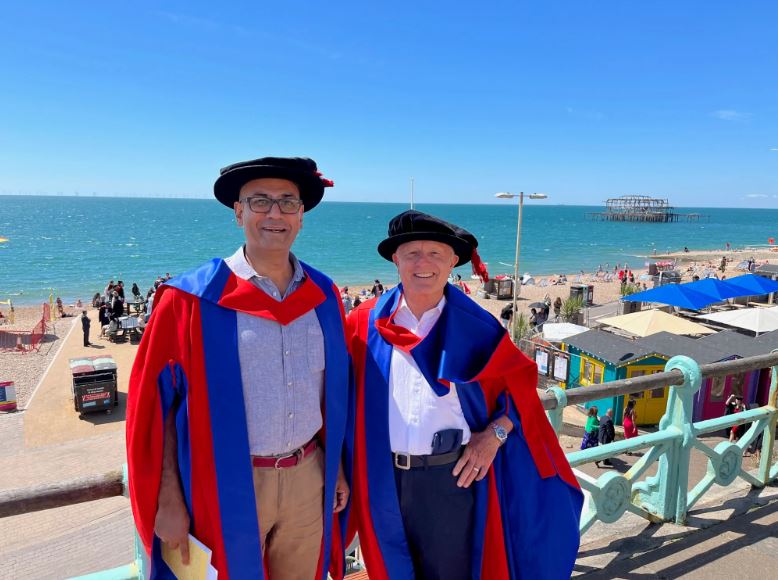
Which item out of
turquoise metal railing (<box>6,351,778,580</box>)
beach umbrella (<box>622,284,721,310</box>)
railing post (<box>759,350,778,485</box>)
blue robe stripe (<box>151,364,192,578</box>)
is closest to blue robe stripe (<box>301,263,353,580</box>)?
blue robe stripe (<box>151,364,192,578</box>)

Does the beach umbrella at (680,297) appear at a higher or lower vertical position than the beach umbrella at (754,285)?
lower

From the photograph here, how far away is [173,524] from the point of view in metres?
1.60

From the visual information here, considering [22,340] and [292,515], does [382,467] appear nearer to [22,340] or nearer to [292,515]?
[292,515]

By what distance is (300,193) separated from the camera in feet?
6.24

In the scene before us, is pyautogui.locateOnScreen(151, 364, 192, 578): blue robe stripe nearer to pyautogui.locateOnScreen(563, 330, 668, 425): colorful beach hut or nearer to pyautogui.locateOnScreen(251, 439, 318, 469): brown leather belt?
pyautogui.locateOnScreen(251, 439, 318, 469): brown leather belt

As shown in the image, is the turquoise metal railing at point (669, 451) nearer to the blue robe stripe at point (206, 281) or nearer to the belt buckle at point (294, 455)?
the belt buckle at point (294, 455)

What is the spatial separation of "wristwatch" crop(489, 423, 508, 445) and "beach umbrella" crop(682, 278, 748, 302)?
16997 millimetres

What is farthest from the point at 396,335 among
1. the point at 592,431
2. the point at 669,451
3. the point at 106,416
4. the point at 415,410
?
the point at 106,416

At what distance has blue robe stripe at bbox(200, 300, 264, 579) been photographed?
1623mm

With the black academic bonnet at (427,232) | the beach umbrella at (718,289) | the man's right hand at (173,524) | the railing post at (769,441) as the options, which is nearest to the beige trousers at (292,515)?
the man's right hand at (173,524)

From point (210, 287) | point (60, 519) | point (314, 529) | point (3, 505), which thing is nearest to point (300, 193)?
point (210, 287)

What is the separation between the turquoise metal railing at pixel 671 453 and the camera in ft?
8.82

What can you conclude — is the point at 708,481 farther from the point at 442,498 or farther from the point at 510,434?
the point at 442,498

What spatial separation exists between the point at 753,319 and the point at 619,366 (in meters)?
5.46
